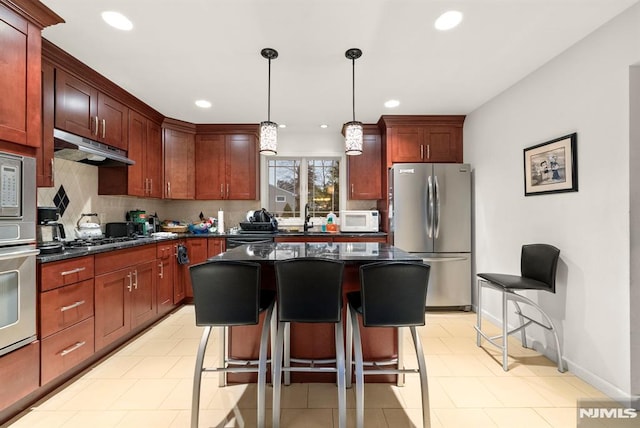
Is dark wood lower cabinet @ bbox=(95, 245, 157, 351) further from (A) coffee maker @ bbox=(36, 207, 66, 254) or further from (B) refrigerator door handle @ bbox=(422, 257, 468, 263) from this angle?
(B) refrigerator door handle @ bbox=(422, 257, 468, 263)

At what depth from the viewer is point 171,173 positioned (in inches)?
162

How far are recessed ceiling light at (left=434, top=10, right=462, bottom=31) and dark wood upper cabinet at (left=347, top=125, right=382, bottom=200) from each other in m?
2.30

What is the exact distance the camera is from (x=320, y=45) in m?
2.32

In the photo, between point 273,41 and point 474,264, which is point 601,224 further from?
point 273,41

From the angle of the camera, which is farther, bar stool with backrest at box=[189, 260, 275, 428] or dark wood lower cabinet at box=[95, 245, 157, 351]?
dark wood lower cabinet at box=[95, 245, 157, 351]

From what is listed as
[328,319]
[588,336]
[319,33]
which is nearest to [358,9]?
[319,33]

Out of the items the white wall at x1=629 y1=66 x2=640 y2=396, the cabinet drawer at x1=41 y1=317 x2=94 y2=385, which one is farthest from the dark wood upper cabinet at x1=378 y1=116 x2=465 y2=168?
the cabinet drawer at x1=41 y1=317 x2=94 y2=385

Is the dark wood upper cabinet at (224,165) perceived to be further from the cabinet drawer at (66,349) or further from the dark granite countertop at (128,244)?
the cabinet drawer at (66,349)

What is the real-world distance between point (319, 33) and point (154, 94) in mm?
2098

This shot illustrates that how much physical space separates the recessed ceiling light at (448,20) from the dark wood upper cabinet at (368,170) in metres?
2.30

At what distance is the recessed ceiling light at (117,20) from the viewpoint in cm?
197

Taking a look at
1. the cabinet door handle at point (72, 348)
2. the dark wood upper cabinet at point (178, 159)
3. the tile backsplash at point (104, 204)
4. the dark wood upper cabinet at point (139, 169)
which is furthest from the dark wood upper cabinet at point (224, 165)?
the cabinet door handle at point (72, 348)

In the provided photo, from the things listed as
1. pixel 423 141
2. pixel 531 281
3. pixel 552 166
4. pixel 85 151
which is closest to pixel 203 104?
pixel 85 151

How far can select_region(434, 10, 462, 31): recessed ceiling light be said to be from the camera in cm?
197
